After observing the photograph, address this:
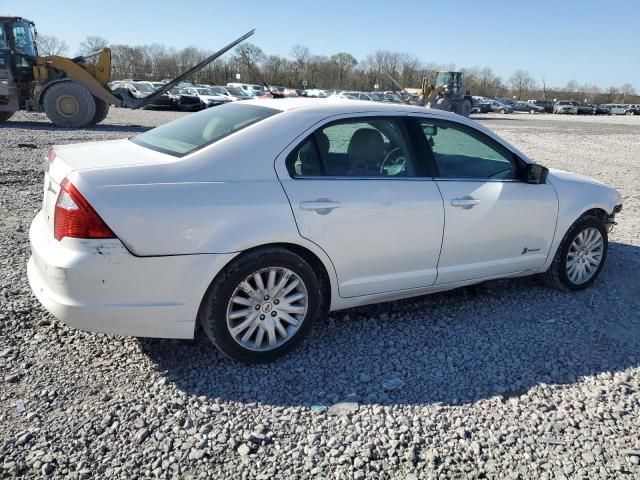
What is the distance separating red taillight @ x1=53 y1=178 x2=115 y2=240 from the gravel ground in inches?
35.9

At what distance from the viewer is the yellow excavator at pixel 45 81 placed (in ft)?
53.8

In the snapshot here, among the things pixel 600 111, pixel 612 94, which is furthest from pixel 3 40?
→ pixel 612 94

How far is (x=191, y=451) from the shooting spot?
2.58 metres

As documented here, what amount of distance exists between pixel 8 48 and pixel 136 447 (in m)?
17.8

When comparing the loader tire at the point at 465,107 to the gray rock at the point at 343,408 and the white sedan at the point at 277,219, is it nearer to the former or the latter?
the white sedan at the point at 277,219

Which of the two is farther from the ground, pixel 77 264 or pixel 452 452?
pixel 77 264

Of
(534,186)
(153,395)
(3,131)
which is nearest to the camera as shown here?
(153,395)

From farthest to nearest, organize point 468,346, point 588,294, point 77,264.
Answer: point 588,294 → point 468,346 → point 77,264

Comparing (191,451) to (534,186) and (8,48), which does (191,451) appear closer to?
(534,186)

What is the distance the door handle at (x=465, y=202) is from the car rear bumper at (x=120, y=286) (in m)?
1.70

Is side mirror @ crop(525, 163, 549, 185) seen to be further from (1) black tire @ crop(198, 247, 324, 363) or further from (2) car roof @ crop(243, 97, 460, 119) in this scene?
(1) black tire @ crop(198, 247, 324, 363)

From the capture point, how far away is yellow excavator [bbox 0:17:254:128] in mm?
16406

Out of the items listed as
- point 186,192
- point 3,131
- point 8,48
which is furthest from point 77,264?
point 8,48

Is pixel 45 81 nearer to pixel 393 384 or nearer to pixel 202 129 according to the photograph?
pixel 202 129
